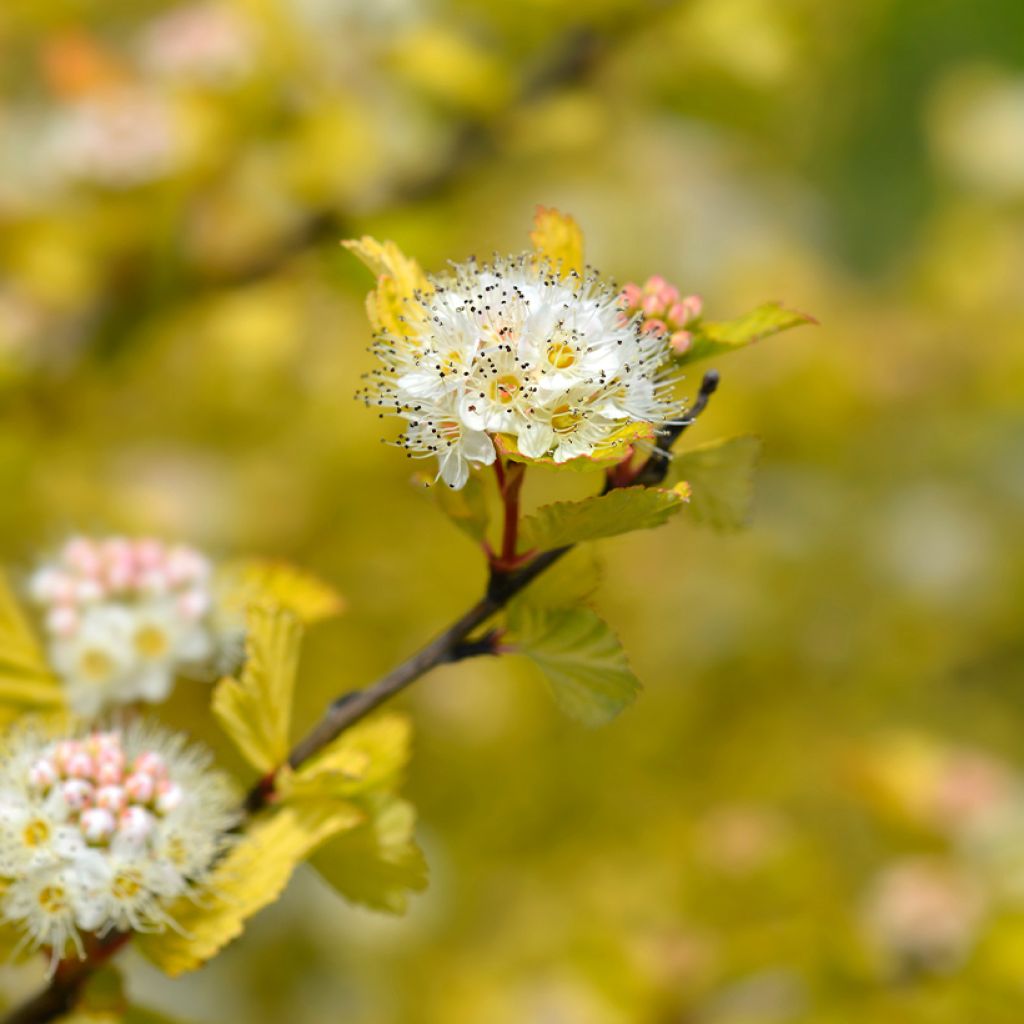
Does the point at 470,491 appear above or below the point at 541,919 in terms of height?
above

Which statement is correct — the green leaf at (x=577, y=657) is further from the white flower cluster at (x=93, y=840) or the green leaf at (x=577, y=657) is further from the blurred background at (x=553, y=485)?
the blurred background at (x=553, y=485)

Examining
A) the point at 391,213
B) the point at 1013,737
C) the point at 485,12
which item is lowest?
the point at 1013,737

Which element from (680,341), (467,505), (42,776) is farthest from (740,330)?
(42,776)

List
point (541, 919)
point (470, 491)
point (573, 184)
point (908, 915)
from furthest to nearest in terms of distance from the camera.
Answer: point (573, 184), point (541, 919), point (908, 915), point (470, 491)

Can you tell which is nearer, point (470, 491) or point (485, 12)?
point (470, 491)

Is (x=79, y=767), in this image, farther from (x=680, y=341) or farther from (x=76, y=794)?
(x=680, y=341)

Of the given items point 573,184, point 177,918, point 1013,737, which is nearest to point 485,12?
point 573,184

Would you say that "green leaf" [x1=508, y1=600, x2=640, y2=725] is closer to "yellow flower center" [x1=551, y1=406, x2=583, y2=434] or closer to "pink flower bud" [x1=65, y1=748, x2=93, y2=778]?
"yellow flower center" [x1=551, y1=406, x2=583, y2=434]

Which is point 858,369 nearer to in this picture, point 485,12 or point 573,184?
point 573,184
